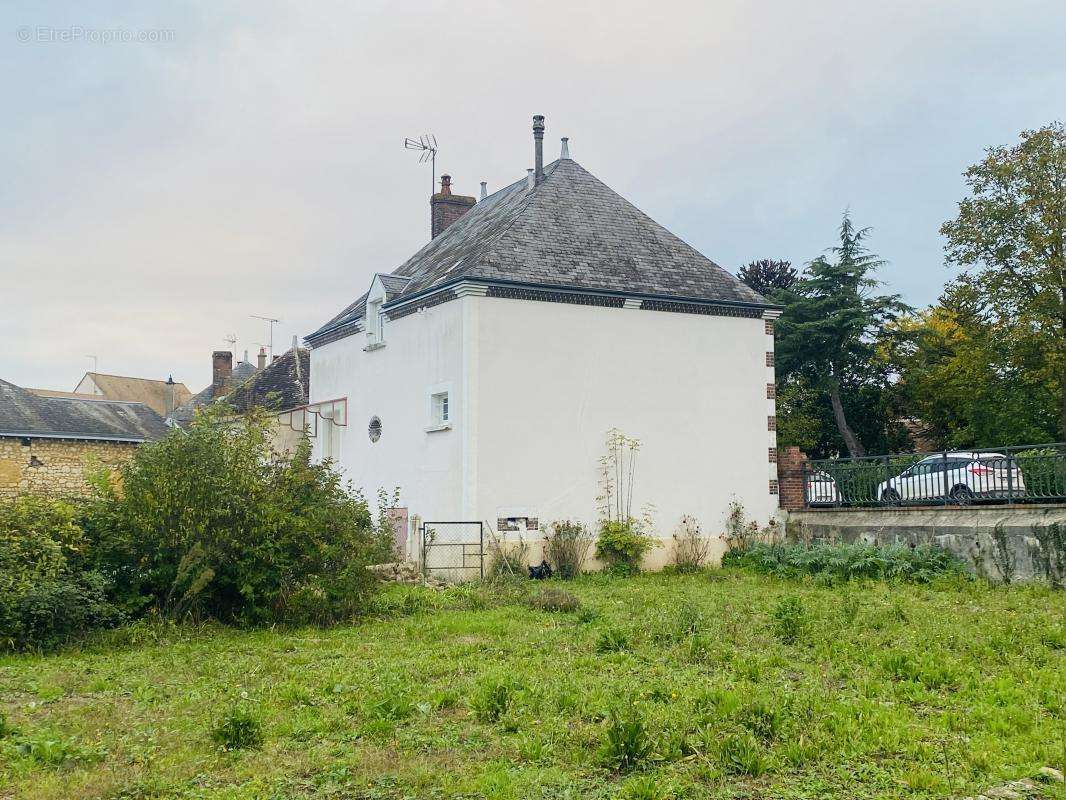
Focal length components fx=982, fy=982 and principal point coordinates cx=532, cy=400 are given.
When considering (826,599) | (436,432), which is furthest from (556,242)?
(826,599)

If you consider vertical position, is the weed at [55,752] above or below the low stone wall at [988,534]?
below

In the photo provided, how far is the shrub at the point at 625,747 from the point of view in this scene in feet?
22.5

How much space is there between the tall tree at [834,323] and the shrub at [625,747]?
32589 millimetres

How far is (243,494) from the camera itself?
13906 millimetres

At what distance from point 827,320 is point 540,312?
19.8 m

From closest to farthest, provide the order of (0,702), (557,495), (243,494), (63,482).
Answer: (0,702)
(243,494)
(557,495)
(63,482)

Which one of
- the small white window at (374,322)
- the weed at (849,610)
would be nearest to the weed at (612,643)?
the weed at (849,610)

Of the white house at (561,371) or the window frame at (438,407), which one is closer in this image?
the white house at (561,371)

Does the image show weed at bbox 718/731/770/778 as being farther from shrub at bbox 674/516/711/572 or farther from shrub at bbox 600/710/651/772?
shrub at bbox 674/516/711/572

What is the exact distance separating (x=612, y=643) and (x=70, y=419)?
32.9m

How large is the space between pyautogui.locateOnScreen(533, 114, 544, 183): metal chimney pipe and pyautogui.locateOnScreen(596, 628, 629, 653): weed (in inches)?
643

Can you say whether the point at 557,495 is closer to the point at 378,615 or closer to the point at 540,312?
the point at 540,312

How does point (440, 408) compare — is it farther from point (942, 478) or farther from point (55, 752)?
point (55, 752)

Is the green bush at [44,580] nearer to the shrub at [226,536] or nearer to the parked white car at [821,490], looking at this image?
the shrub at [226,536]
